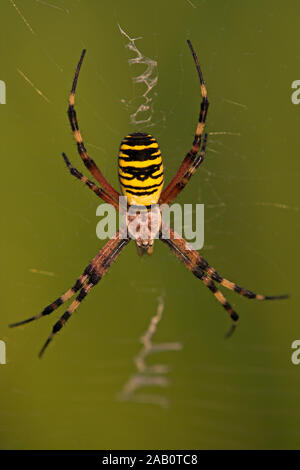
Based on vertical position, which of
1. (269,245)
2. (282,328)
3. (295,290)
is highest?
(269,245)

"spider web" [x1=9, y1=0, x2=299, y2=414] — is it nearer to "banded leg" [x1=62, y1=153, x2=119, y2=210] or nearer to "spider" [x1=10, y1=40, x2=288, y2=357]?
"spider" [x1=10, y1=40, x2=288, y2=357]

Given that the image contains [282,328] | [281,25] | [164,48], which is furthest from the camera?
[282,328]

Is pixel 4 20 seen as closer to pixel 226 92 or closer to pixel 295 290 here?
pixel 226 92

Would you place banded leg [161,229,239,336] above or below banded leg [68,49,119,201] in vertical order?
below

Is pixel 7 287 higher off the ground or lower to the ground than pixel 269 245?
lower

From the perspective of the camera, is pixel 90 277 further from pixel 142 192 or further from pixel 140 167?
pixel 140 167

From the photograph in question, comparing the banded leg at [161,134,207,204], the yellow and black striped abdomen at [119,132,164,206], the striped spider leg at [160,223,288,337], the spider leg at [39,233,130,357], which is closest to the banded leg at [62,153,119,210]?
the yellow and black striped abdomen at [119,132,164,206]

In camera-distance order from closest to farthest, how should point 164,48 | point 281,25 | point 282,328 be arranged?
1. point 164,48
2. point 281,25
3. point 282,328

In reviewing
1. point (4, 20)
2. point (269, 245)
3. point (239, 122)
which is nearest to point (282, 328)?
point (269, 245)
